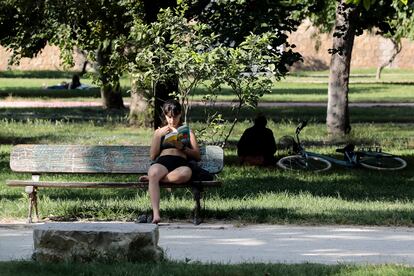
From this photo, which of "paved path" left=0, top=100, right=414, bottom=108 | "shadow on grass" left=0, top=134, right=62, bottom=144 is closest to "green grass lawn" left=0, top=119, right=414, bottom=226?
"shadow on grass" left=0, top=134, right=62, bottom=144

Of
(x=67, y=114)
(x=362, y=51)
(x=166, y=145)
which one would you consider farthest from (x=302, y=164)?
(x=362, y=51)

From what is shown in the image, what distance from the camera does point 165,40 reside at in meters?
16.4

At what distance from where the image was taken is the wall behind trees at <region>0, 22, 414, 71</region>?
8462 centimetres

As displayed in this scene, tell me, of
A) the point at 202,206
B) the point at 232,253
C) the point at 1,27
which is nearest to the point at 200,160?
the point at 202,206

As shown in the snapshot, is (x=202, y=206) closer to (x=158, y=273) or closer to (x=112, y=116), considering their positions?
(x=158, y=273)

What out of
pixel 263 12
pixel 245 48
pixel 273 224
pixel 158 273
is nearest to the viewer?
pixel 158 273

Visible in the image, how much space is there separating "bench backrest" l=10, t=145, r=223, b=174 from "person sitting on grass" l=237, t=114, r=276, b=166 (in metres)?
5.45

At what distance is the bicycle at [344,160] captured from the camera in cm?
1836

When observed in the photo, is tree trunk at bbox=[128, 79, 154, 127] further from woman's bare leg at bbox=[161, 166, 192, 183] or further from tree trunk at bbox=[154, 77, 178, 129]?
woman's bare leg at bbox=[161, 166, 192, 183]

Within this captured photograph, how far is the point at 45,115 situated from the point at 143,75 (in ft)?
Result: 55.1

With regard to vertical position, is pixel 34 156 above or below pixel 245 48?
below

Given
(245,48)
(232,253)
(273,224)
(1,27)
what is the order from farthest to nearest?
1. (1,27)
2. (245,48)
3. (273,224)
4. (232,253)

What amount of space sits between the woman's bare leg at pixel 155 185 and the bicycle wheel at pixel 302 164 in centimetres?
652

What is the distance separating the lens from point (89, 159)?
12609 millimetres
